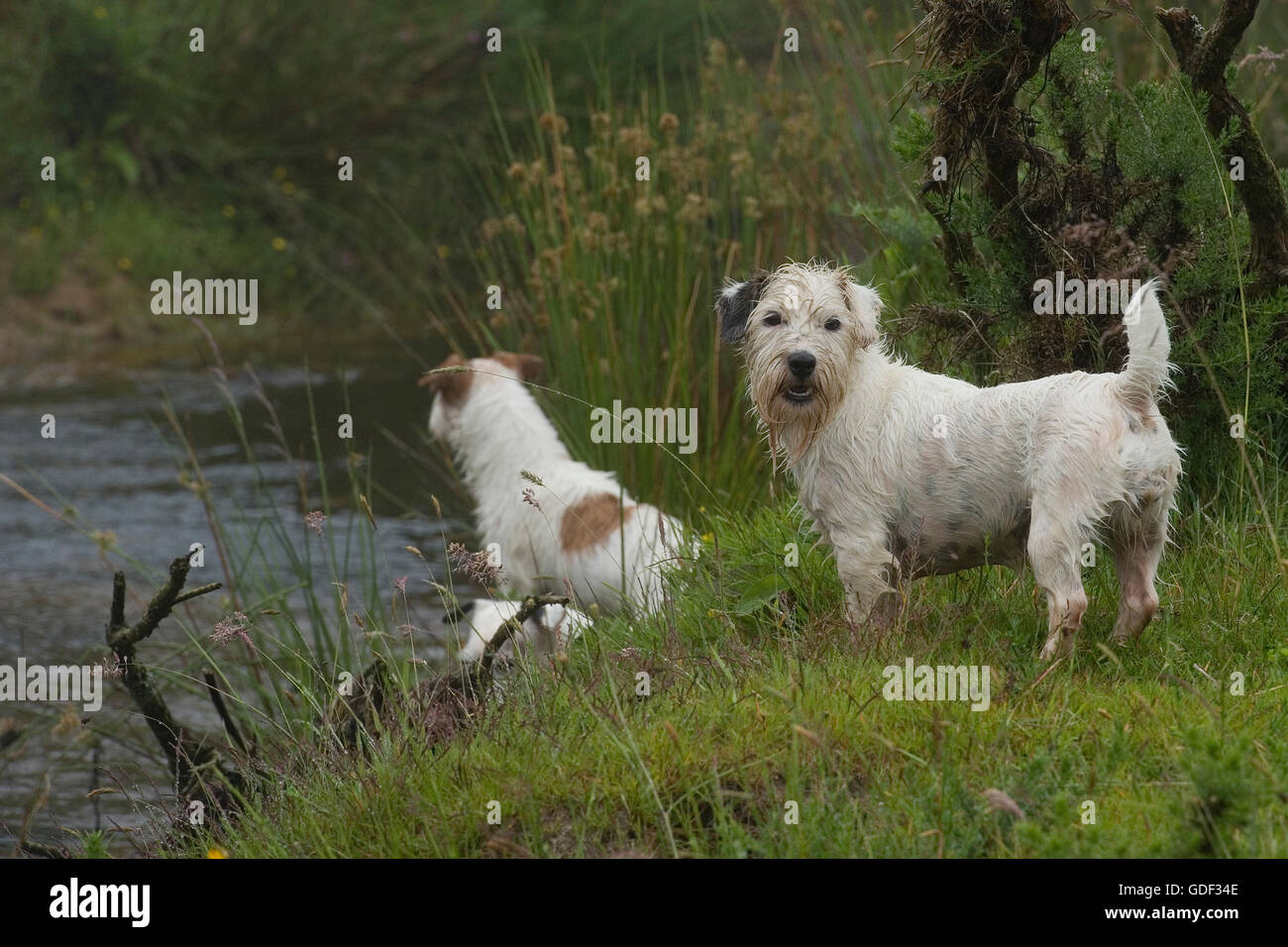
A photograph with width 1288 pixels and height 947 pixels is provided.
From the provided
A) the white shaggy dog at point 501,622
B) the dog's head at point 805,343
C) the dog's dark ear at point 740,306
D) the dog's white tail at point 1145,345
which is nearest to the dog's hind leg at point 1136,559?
the dog's white tail at point 1145,345

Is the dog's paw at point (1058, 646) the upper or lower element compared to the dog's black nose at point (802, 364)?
lower

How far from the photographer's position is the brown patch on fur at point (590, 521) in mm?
6801

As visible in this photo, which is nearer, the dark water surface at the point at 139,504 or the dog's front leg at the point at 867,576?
the dog's front leg at the point at 867,576

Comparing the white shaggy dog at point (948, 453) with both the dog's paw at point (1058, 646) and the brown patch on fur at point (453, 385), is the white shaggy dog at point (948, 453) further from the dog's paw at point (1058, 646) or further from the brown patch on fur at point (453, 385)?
the brown patch on fur at point (453, 385)

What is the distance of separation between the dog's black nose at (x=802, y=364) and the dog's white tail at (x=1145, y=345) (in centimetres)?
94

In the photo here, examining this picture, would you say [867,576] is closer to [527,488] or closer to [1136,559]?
[1136,559]

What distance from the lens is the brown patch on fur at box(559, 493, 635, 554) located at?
268 inches

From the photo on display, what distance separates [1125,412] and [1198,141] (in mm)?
1653

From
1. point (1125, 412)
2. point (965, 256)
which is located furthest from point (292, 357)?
point (1125, 412)

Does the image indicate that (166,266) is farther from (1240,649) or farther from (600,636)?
(1240,649)

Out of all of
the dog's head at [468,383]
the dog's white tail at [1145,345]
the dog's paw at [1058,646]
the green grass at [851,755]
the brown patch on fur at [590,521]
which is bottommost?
the green grass at [851,755]

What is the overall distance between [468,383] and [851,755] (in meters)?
4.25

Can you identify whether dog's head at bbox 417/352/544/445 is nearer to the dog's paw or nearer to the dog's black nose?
the dog's black nose

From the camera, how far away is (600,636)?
17.2 ft
